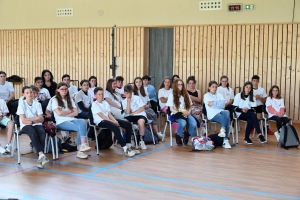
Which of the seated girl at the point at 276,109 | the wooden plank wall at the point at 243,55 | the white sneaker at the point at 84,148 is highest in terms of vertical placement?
the wooden plank wall at the point at 243,55


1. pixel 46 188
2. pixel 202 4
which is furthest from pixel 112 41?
pixel 46 188

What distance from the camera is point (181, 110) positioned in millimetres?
7688

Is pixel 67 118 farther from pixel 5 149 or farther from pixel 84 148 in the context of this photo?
pixel 5 149

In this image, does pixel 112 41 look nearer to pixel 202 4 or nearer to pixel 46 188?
pixel 202 4

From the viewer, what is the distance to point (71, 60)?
13.3 meters

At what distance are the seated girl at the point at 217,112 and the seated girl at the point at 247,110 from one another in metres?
0.41

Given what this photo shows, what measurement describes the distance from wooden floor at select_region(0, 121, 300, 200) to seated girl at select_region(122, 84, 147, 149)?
0.57m

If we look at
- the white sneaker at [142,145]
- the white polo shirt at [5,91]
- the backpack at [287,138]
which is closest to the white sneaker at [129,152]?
the white sneaker at [142,145]

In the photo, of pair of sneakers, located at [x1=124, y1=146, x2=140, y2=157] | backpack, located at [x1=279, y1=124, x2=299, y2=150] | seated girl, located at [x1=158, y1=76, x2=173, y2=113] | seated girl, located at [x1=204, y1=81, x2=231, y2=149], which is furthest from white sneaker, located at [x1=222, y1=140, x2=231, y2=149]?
seated girl, located at [x1=158, y1=76, x2=173, y2=113]

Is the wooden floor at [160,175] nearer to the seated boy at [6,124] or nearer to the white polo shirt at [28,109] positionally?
the seated boy at [6,124]

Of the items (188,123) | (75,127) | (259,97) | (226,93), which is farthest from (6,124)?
(259,97)

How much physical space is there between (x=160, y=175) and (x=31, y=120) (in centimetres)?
215

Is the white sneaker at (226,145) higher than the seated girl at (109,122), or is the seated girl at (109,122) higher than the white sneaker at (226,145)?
the seated girl at (109,122)

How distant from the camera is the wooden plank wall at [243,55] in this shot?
10812 mm
